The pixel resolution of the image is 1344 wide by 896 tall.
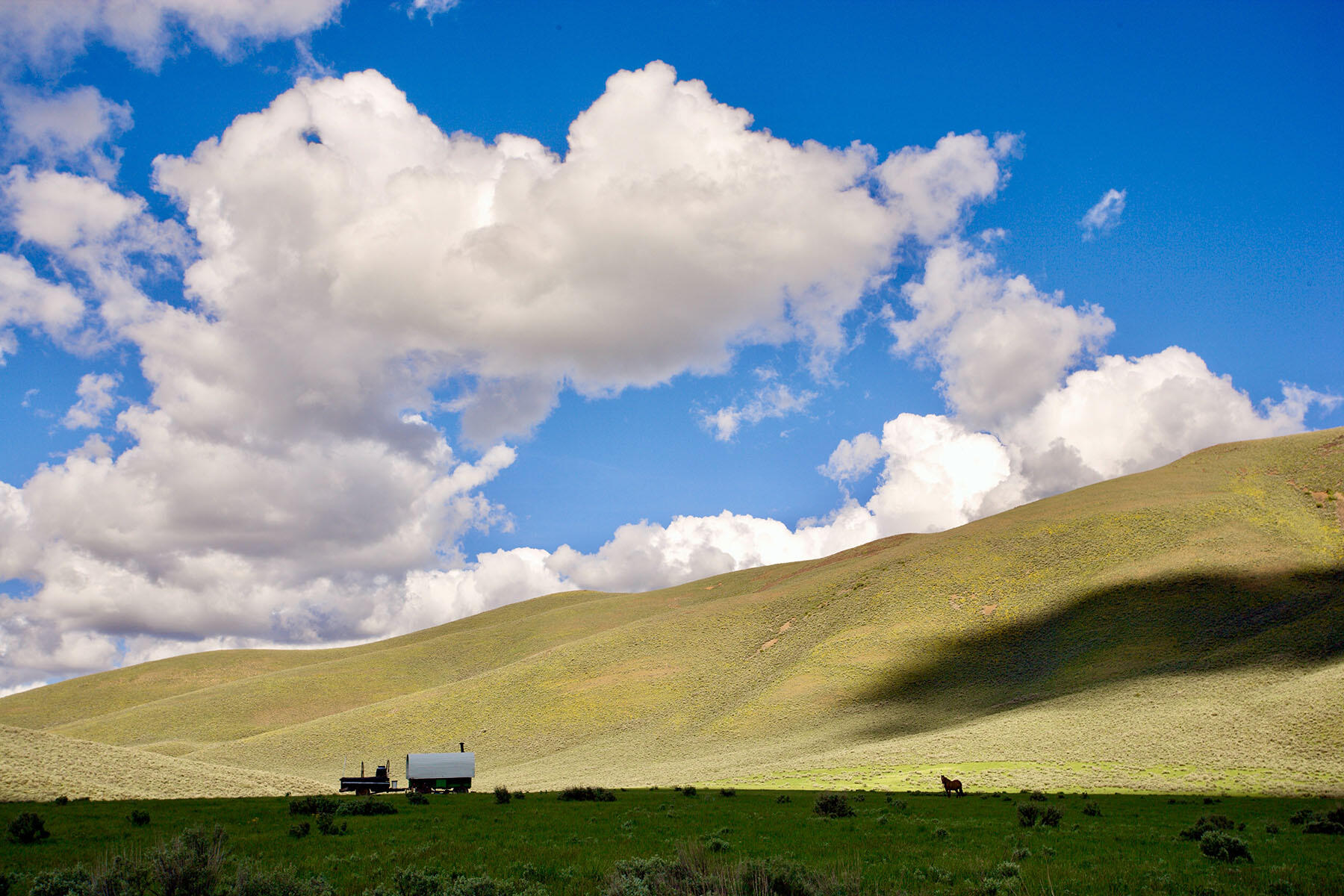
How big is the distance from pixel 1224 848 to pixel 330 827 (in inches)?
973

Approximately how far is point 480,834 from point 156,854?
14.4m

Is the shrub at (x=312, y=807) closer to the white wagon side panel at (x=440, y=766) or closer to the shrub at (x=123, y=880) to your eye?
the white wagon side panel at (x=440, y=766)

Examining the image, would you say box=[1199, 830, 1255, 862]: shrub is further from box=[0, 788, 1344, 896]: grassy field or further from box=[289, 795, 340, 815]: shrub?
box=[289, 795, 340, 815]: shrub

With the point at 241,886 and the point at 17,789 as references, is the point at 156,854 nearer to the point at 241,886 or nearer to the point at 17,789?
the point at 241,886

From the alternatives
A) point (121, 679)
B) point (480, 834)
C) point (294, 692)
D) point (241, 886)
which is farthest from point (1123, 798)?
point (121, 679)

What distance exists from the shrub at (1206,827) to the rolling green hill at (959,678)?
22199mm

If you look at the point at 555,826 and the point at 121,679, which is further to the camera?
the point at 121,679

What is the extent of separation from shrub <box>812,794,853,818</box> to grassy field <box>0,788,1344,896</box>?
1.42ft

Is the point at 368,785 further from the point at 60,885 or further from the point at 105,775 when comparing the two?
the point at 60,885

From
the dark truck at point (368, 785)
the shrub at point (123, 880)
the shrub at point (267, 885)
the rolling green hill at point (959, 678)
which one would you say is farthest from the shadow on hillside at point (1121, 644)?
the shrub at point (123, 880)

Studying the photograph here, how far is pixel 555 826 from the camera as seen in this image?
2572 cm

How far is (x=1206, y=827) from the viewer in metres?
22.6

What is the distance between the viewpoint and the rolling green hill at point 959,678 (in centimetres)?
5612

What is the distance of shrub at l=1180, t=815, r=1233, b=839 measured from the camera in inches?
854
